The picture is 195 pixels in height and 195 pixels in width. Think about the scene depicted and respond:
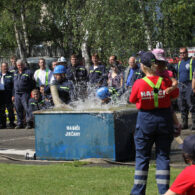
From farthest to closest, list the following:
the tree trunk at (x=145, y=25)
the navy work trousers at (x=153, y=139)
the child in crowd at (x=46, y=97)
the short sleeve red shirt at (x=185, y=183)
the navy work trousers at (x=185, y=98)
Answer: the tree trunk at (x=145, y=25)
the navy work trousers at (x=185, y=98)
the child in crowd at (x=46, y=97)
the navy work trousers at (x=153, y=139)
the short sleeve red shirt at (x=185, y=183)

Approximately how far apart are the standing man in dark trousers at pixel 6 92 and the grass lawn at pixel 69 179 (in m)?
8.54

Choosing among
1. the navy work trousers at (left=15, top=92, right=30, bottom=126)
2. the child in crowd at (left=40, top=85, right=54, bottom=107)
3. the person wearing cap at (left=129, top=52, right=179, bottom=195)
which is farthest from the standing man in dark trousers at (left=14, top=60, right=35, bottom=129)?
the person wearing cap at (left=129, top=52, right=179, bottom=195)

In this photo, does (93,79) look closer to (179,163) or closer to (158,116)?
(179,163)

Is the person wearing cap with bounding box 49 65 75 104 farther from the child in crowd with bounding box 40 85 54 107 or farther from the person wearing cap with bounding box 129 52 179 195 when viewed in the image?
the person wearing cap with bounding box 129 52 179 195

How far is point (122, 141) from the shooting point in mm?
10297

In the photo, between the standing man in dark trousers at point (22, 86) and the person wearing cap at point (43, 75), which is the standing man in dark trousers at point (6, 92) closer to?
the standing man in dark trousers at point (22, 86)

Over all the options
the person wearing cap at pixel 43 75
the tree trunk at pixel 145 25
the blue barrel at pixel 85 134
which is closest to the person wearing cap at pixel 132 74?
the person wearing cap at pixel 43 75

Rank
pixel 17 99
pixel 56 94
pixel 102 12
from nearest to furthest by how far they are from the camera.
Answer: pixel 56 94, pixel 17 99, pixel 102 12

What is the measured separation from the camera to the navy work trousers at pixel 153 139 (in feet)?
23.0

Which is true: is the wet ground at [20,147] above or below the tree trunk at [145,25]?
below

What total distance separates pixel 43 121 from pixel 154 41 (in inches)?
460

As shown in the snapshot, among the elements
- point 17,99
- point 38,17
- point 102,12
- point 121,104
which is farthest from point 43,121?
point 38,17

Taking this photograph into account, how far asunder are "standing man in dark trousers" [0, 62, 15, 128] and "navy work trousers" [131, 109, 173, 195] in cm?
1164

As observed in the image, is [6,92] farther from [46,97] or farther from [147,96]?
[147,96]
